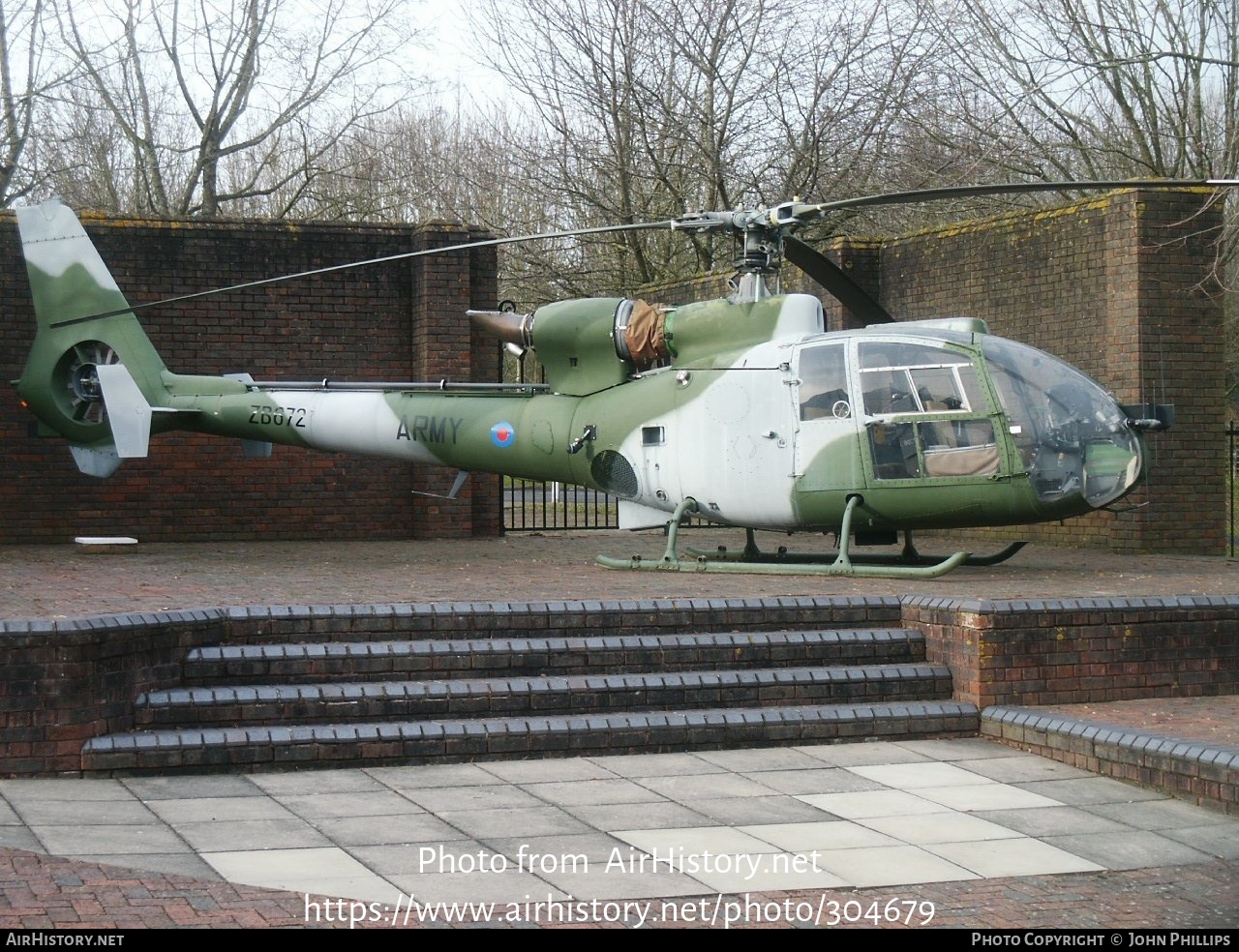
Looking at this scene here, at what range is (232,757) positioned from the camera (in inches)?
286

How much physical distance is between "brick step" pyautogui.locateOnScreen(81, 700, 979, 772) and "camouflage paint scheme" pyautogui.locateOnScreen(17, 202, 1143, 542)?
8.86 ft

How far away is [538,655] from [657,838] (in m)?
2.40

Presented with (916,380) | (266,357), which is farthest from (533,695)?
(266,357)

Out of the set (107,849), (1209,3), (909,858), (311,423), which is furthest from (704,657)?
(1209,3)

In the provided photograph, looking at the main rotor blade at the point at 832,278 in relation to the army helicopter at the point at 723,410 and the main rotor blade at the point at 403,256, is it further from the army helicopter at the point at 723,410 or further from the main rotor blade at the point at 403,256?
the main rotor blade at the point at 403,256

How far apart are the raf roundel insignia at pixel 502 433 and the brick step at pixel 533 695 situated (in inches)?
176

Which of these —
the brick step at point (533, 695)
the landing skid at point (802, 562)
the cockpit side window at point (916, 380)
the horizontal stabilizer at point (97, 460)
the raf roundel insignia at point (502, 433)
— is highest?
the cockpit side window at point (916, 380)

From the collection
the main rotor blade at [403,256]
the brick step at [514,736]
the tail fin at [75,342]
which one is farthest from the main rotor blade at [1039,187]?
the tail fin at [75,342]

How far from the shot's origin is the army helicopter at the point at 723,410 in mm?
10742

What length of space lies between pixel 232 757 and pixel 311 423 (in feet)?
21.2

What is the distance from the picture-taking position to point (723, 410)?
11.6 m

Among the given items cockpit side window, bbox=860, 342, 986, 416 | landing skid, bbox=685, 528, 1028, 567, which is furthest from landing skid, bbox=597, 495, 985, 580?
→ cockpit side window, bbox=860, 342, 986, 416

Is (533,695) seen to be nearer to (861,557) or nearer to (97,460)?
(861,557)

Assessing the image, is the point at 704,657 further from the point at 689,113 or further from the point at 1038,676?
the point at 689,113
